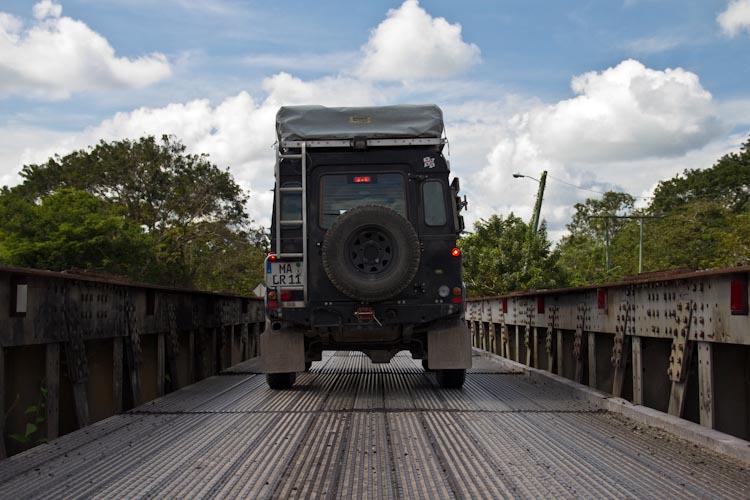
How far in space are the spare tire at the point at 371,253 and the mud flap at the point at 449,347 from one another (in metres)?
1.03

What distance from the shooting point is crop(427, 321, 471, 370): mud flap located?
34.0 ft

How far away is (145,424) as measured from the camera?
783 cm

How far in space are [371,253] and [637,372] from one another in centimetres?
339

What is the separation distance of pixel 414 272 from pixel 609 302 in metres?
2.31

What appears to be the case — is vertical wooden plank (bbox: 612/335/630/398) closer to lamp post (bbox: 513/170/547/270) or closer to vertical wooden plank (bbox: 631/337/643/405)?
vertical wooden plank (bbox: 631/337/643/405)

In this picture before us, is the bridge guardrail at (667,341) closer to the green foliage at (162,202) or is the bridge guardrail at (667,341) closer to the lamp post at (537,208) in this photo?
the lamp post at (537,208)

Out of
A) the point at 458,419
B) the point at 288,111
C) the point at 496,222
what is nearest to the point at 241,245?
the point at 496,222

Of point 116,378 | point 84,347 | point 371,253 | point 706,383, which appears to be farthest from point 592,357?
point 84,347

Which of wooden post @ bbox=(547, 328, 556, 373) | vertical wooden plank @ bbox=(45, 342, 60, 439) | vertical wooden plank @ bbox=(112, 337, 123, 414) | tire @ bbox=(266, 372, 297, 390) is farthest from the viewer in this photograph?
wooden post @ bbox=(547, 328, 556, 373)

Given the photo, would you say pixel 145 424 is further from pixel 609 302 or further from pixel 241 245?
pixel 241 245

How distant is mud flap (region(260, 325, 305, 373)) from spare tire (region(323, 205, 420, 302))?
3.84 ft

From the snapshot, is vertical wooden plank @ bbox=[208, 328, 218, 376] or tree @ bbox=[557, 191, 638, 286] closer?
vertical wooden plank @ bbox=[208, 328, 218, 376]

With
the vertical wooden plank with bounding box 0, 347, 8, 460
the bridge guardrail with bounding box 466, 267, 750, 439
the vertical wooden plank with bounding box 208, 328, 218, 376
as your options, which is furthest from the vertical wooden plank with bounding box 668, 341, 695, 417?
the vertical wooden plank with bounding box 208, 328, 218, 376

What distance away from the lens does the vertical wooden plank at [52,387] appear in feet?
22.7
